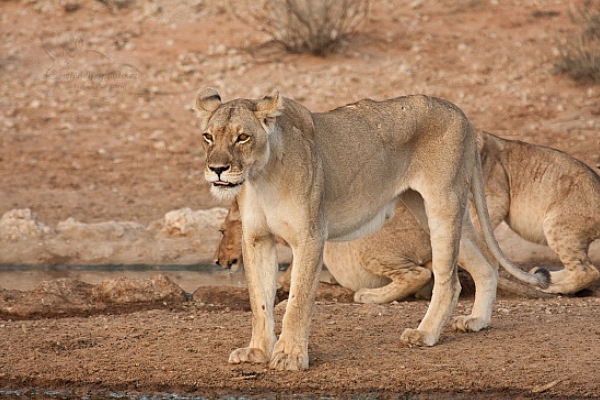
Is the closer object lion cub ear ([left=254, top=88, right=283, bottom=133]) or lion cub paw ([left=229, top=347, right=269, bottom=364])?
lion cub ear ([left=254, top=88, right=283, bottom=133])

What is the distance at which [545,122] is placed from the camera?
14.0 metres

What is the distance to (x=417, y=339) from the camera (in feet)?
21.1

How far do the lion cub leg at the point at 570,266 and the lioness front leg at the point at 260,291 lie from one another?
3309 mm

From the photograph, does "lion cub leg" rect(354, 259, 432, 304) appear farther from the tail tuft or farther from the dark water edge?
the dark water edge

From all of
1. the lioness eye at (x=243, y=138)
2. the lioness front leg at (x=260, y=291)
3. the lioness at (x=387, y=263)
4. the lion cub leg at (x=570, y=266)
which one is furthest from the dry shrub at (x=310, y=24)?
the lioness eye at (x=243, y=138)

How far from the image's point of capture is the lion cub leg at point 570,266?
29.0 feet

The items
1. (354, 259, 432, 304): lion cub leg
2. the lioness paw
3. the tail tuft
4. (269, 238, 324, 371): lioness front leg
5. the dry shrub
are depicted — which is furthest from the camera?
the dry shrub

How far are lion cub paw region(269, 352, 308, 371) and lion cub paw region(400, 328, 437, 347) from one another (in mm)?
800

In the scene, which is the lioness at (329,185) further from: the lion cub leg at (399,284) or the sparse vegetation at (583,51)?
the sparse vegetation at (583,51)

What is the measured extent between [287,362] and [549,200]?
13.3ft

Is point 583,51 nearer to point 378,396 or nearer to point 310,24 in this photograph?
point 310,24

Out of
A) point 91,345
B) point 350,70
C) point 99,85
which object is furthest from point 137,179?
point 91,345

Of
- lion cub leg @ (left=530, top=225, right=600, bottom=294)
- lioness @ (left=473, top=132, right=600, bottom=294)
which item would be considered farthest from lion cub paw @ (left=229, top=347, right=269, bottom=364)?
lioness @ (left=473, top=132, right=600, bottom=294)

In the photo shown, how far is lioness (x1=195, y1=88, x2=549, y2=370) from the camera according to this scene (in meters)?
5.73
